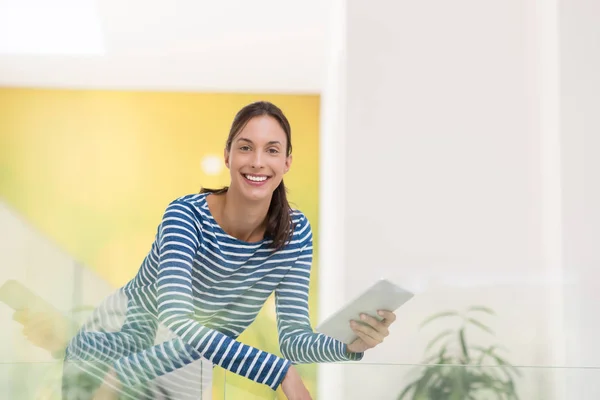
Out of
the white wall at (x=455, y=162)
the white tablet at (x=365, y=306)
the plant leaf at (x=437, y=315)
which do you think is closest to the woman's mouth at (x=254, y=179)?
the white tablet at (x=365, y=306)

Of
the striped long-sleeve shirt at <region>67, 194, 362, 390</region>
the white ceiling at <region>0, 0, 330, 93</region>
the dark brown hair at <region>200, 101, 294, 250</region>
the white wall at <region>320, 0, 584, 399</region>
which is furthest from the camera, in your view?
the white ceiling at <region>0, 0, 330, 93</region>

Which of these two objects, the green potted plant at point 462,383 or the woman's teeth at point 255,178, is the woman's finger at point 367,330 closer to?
the green potted plant at point 462,383

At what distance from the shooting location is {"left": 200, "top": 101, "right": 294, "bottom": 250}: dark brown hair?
1609mm

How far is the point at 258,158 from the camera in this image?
162cm

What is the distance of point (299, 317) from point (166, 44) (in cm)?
239

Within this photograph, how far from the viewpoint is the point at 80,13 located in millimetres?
3412

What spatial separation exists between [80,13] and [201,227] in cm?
224

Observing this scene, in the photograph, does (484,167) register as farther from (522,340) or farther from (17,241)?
(17,241)

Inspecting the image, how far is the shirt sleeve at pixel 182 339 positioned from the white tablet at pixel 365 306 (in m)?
0.11

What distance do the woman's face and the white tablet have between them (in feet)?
1.25

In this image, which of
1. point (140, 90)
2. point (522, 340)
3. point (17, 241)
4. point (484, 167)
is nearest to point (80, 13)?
point (140, 90)

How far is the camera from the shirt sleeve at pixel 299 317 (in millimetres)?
1492

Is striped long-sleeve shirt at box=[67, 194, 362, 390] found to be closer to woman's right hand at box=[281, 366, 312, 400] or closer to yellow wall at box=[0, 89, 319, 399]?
woman's right hand at box=[281, 366, 312, 400]

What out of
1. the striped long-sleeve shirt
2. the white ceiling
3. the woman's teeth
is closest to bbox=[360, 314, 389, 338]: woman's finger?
the striped long-sleeve shirt
